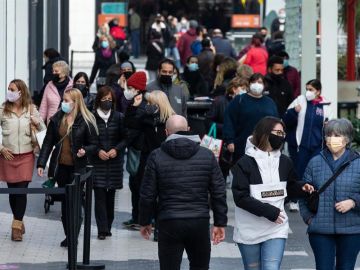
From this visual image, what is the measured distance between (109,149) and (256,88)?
202cm

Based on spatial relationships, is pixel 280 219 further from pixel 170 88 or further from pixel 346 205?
pixel 170 88

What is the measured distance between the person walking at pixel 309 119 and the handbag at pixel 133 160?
2.40m

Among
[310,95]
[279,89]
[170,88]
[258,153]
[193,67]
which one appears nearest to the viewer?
[258,153]

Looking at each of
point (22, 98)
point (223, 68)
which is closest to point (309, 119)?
point (223, 68)

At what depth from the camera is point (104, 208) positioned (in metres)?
13.5

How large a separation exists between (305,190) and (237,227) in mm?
586

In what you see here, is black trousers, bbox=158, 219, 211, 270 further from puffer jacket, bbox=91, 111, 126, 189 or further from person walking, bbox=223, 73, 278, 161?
person walking, bbox=223, 73, 278, 161

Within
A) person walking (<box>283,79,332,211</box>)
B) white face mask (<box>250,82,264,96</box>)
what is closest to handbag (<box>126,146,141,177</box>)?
white face mask (<box>250,82,264,96</box>)

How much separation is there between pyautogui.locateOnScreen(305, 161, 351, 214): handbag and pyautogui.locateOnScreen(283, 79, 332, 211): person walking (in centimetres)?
530

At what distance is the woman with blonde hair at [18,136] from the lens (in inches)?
522

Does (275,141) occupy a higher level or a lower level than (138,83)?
lower

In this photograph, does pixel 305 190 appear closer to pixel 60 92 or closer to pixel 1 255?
pixel 1 255

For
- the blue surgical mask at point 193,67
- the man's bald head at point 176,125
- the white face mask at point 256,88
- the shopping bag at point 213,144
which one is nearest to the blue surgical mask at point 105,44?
the blue surgical mask at point 193,67

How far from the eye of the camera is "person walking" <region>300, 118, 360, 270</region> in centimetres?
966
